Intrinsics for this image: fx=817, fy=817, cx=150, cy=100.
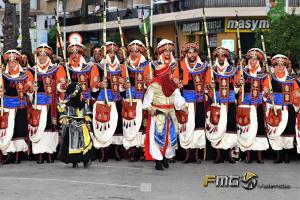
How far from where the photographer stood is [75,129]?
13.6 metres

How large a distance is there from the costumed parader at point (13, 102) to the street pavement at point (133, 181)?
35 centimetres

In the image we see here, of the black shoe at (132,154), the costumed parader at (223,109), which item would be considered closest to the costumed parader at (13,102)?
the black shoe at (132,154)

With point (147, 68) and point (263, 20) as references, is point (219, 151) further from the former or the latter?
point (263, 20)

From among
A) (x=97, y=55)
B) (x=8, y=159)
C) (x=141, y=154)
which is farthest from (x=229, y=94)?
(x=8, y=159)

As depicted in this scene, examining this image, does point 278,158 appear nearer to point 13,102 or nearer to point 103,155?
point 103,155

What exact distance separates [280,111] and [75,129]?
3.70 meters

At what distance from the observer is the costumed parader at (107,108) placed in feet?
47.9

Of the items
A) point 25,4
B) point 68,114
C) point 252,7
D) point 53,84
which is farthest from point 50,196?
point 252,7

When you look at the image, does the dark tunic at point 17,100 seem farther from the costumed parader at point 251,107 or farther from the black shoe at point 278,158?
the black shoe at point 278,158

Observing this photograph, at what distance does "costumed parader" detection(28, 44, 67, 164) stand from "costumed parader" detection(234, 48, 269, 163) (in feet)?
10.4

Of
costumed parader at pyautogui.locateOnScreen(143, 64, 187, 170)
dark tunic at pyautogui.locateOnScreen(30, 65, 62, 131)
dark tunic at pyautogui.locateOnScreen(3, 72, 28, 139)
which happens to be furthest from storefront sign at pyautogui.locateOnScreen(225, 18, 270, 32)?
costumed parader at pyautogui.locateOnScreen(143, 64, 187, 170)

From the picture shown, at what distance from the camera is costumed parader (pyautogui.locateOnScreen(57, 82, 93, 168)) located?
13516 millimetres

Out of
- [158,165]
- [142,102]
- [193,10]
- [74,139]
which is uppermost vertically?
[193,10]

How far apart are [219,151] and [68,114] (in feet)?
9.24
